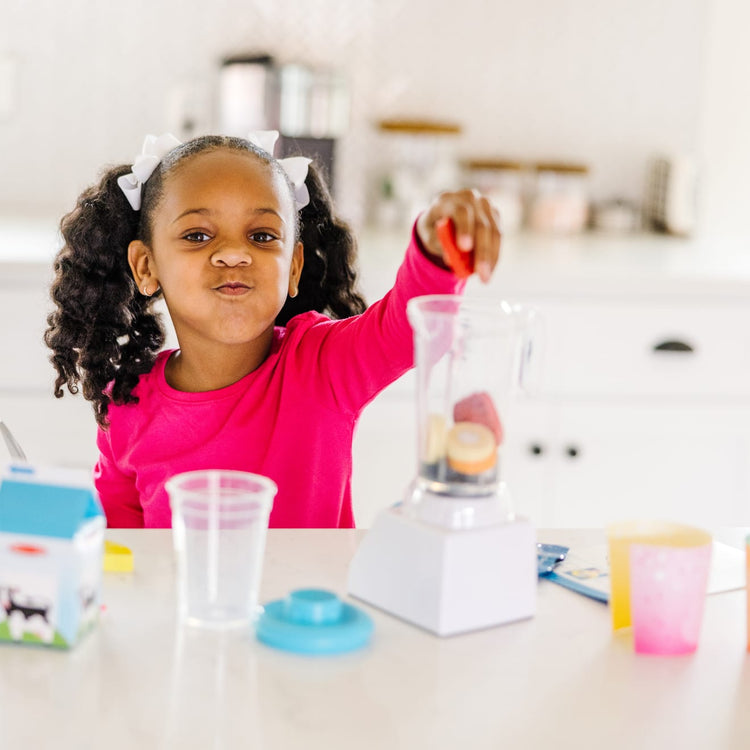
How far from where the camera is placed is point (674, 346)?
238 centimetres

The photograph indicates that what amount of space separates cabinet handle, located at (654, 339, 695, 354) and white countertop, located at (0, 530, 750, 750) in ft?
4.78

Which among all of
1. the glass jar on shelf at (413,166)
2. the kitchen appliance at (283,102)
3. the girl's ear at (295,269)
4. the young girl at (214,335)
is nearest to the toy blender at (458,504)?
the young girl at (214,335)

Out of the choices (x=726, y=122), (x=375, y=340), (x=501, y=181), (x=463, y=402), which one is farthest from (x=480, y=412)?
(x=726, y=122)

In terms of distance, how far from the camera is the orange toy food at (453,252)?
1.01 metres

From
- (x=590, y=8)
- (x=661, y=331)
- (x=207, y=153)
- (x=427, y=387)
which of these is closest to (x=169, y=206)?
(x=207, y=153)

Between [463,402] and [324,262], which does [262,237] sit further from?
[463,402]

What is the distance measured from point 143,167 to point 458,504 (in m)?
0.73

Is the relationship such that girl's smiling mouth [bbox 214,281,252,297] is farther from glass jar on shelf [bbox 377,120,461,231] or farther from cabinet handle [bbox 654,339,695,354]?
glass jar on shelf [bbox 377,120,461,231]

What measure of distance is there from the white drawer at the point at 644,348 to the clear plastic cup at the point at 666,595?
1.47 metres

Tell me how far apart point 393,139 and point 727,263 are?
87 cm

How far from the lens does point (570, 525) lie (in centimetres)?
244

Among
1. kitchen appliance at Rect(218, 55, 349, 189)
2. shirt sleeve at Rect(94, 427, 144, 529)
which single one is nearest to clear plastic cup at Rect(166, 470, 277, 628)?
shirt sleeve at Rect(94, 427, 144, 529)

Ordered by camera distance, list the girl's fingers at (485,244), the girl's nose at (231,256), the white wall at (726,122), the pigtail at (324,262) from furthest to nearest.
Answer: the white wall at (726,122), the pigtail at (324,262), the girl's nose at (231,256), the girl's fingers at (485,244)

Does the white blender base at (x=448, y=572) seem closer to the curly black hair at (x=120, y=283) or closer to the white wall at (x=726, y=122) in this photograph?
the curly black hair at (x=120, y=283)
